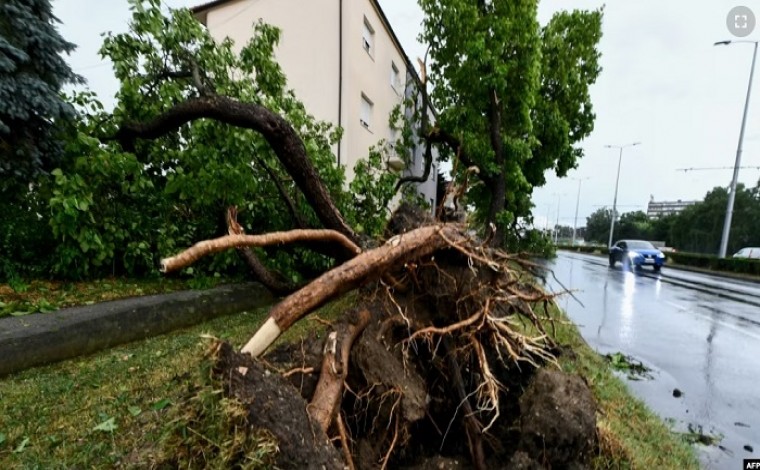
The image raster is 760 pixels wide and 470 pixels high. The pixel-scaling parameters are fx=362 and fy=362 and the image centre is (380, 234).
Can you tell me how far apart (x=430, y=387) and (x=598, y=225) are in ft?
294

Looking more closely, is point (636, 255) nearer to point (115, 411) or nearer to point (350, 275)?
point (350, 275)

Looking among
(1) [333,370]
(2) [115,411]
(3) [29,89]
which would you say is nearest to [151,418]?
(2) [115,411]

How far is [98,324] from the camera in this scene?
3342 mm

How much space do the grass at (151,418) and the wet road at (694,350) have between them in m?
0.64

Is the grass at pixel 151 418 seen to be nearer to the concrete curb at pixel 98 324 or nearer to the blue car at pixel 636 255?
the concrete curb at pixel 98 324

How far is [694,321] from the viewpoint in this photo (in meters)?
7.75

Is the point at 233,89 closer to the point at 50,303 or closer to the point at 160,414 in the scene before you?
the point at 50,303

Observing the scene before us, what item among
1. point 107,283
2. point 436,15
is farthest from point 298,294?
point 436,15

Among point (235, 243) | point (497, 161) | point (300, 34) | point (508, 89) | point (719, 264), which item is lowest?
point (719, 264)

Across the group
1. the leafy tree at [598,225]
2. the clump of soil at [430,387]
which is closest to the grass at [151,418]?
the clump of soil at [430,387]

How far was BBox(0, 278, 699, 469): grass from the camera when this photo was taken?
1.24 metres

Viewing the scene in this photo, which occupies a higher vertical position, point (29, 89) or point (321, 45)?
point (321, 45)

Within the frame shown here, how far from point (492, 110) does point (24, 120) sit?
923cm

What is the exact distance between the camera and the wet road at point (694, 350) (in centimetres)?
370
